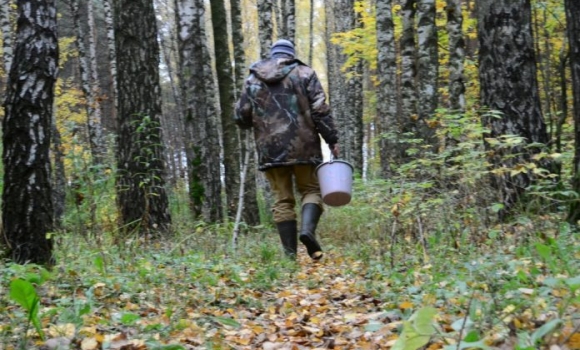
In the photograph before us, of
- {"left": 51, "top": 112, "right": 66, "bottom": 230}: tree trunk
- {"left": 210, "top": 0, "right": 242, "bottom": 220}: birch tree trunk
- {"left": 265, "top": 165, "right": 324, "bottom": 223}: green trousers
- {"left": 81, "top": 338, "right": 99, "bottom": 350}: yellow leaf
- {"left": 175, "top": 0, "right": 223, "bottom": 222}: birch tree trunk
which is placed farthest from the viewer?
{"left": 51, "top": 112, "right": 66, "bottom": 230}: tree trunk

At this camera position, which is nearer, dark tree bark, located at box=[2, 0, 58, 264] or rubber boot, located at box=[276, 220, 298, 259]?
dark tree bark, located at box=[2, 0, 58, 264]

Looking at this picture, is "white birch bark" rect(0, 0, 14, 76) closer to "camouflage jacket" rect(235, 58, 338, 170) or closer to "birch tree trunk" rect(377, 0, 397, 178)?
"birch tree trunk" rect(377, 0, 397, 178)

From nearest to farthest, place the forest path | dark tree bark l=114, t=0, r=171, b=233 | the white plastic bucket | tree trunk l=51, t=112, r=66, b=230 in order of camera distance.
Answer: the forest path → the white plastic bucket → dark tree bark l=114, t=0, r=171, b=233 → tree trunk l=51, t=112, r=66, b=230

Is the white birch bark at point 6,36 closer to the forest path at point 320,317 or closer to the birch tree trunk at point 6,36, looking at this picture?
the birch tree trunk at point 6,36

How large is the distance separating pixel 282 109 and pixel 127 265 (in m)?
2.45

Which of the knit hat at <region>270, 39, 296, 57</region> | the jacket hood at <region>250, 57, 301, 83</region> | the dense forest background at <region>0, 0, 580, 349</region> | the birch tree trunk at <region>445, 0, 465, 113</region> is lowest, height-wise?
the dense forest background at <region>0, 0, 580, 349</region>

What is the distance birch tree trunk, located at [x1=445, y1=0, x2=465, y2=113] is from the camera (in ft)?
37.8

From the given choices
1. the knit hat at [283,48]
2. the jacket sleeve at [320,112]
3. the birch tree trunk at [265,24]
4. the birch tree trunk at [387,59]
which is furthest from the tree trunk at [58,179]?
the jacket sleeve at [320,112]

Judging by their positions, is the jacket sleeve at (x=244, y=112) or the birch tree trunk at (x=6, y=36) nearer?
the jacket sleeve at (x=244, y=112)

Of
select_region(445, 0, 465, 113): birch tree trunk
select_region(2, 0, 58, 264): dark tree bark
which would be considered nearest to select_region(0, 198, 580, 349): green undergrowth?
select_region(2, 0, 58, 264): dark tree bark

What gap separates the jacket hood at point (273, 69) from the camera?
6301 millimetres

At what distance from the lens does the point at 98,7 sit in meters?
30.6

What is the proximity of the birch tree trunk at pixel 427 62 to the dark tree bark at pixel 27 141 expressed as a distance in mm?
7562

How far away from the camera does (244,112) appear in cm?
651
